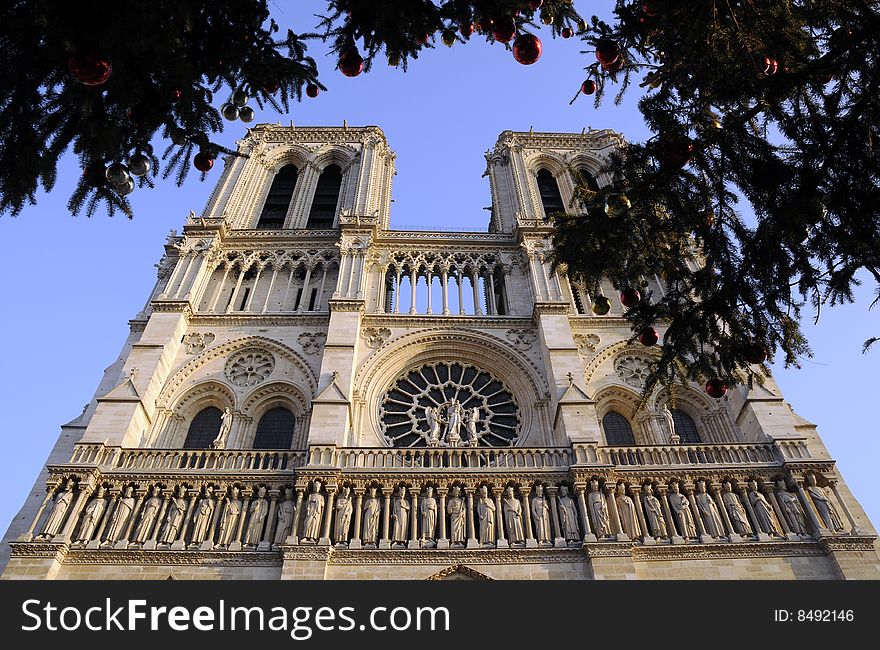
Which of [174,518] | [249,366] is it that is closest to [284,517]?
[174,518]

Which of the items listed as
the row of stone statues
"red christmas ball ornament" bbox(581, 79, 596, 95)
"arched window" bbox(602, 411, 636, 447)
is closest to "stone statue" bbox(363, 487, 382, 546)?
the row of stone statues

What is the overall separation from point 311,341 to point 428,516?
7.20 m

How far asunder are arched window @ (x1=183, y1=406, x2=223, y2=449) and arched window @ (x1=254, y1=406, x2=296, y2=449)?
1196mm

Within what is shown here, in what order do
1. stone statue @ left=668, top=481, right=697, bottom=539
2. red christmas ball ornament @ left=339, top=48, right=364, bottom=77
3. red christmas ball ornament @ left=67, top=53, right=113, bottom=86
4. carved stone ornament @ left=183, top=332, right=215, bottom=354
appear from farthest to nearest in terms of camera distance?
carved stone ornament @ left=183, top=332, right=215, bottom=354, stone statue @ left=668, top=481, right=697, bottom=539, red christmas ball ornament @ left=339, top=48, right=364, bottom=77, red christmas ball ornament @ left=67, top=53, right=113, bottom=86

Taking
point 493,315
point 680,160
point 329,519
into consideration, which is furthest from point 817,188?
point 493,315

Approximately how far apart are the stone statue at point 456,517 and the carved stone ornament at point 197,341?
29.6 feet

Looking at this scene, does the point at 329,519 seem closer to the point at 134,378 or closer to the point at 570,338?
the point at 134,378

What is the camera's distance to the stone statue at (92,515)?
13.0 meters

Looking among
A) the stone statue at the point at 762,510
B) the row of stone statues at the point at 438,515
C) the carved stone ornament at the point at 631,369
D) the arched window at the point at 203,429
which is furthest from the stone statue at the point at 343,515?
the stone statue at the point at 762,510

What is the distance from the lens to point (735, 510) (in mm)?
13766

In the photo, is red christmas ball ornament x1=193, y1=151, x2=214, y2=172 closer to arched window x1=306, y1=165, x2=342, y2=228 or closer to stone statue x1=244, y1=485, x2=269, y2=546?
stone statue x1=244, y1=485, x2=269, y2=546

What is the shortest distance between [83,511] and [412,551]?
23.5 feet

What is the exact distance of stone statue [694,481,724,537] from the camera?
13456 millimetres

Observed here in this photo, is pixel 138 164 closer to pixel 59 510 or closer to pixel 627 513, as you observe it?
pixel 59 510
